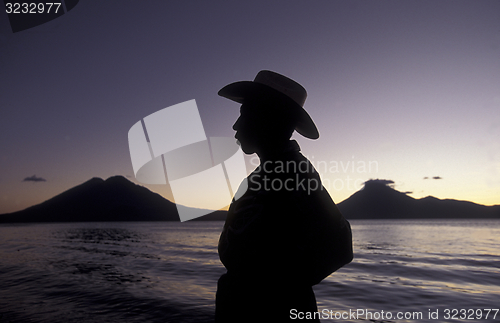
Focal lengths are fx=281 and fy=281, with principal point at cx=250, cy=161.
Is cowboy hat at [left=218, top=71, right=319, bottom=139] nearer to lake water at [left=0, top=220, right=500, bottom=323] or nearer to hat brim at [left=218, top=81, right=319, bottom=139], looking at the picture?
hat brim at [left=218, top=81, right=319, bottom=139]

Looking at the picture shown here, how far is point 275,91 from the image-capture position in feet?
4.91

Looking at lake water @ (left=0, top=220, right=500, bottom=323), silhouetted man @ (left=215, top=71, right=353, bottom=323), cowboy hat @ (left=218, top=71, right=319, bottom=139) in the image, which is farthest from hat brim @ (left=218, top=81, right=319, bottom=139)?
lake water @ (left=0, top=220, right=500, bottom=323)

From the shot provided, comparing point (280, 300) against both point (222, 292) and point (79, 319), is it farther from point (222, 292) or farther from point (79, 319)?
point (79, 319)

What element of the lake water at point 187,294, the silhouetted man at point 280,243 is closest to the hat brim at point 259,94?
the silhouetted man at point 280,243

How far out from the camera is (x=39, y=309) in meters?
7.73

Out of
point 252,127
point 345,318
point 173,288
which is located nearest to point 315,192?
point 252,127

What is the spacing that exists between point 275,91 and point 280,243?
0.80 meters

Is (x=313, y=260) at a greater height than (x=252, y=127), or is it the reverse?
(x=252, y=127)

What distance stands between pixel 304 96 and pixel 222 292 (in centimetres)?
115

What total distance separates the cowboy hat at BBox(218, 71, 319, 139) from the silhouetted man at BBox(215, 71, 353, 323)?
0.28 m

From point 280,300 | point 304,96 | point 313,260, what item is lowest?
point 280,300

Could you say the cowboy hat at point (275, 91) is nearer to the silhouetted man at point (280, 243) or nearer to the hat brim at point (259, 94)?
the hat brim at point (259, 94)

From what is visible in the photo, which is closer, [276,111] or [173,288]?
[276,111]

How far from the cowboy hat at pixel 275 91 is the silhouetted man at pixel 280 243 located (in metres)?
0.28
